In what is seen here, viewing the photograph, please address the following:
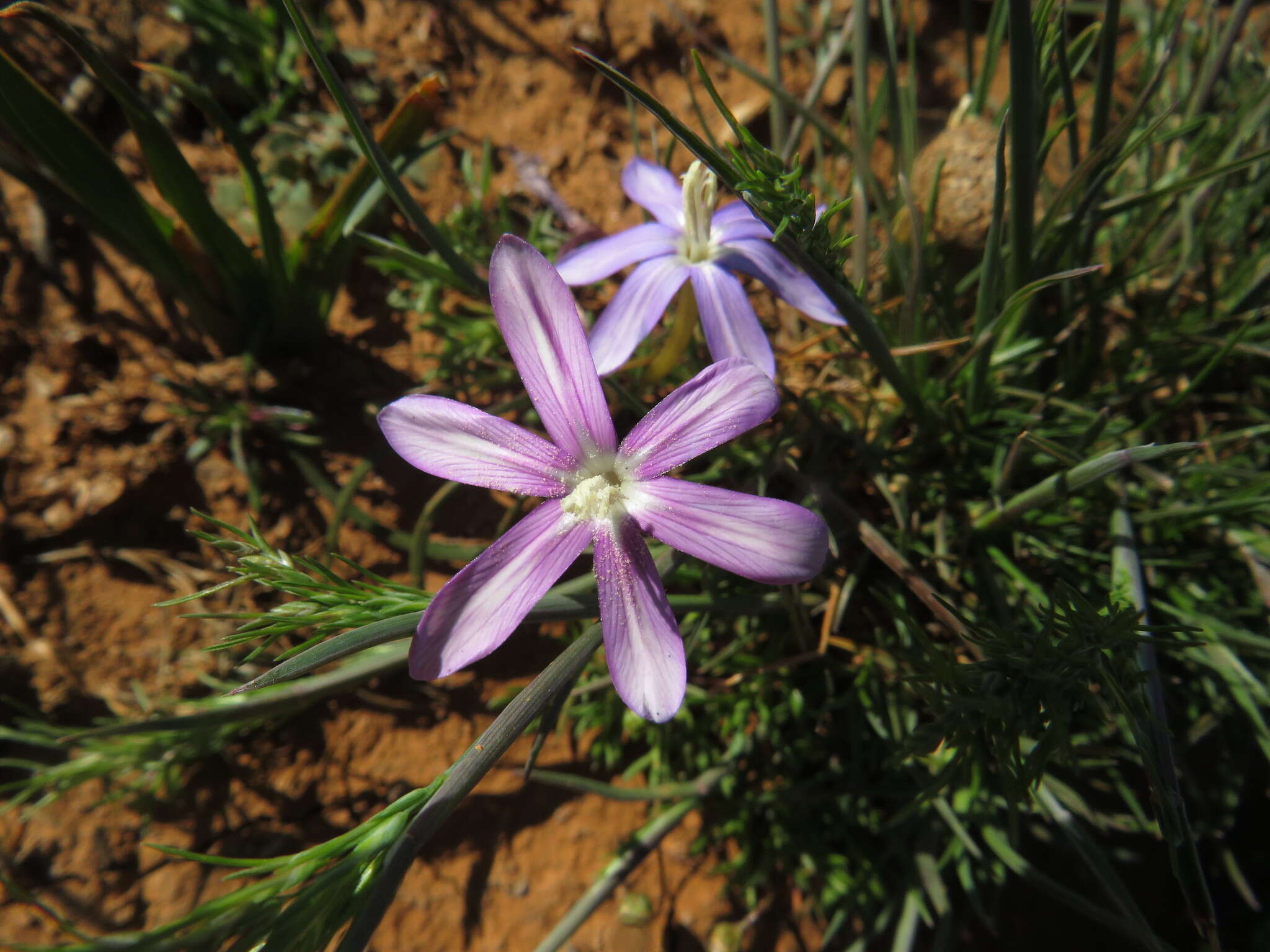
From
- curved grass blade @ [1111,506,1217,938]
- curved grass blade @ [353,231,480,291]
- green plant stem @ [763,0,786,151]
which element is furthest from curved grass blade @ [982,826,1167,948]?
green plant stem @ [763,0,786,151]

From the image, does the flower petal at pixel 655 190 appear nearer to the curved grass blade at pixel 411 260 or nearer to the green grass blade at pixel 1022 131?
the curved grass blade at pixel 411 260

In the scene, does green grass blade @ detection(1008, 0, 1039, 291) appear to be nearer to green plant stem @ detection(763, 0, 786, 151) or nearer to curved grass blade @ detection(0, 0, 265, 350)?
green plant stem @ detection(763, 0, 786, 151)

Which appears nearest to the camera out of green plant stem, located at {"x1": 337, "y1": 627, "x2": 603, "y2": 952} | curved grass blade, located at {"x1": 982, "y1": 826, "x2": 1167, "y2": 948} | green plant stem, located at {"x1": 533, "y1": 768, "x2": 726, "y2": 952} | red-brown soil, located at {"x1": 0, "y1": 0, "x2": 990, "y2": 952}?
green plant stem, located at {"x1": 337, "y1": 627, "x2": 603, "y2": 952}

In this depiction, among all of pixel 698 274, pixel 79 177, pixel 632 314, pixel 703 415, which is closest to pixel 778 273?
pixel 698 274

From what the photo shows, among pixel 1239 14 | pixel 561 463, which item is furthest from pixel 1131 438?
pixel 561 463

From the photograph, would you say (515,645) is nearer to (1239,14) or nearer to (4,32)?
(1239,14)

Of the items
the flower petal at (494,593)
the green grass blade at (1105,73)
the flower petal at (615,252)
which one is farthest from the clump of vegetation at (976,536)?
the flower petal at (615,252)
